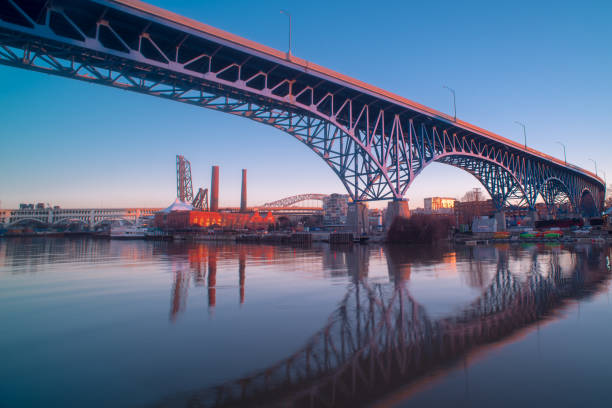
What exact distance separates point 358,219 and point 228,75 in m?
24.2

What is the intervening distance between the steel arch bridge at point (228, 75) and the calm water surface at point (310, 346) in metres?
17.1

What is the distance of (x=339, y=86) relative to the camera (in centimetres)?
3447

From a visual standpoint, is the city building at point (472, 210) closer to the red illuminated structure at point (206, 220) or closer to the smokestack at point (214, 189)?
the red illuminated structure at point (206, 220)

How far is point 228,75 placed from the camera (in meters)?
31.9

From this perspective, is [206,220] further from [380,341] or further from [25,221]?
[25,221]

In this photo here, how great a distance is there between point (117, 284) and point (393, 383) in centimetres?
1306

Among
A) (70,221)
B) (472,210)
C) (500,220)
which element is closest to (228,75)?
(500,220)

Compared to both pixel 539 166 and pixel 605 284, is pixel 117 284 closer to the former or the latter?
pixel 605 284

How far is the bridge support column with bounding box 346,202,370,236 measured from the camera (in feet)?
145

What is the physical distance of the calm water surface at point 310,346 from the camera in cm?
457

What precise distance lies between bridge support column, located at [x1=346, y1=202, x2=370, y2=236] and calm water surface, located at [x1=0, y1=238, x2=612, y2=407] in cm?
3172

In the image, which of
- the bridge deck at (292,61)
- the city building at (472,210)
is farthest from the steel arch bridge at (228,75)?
the city building at (472,210)

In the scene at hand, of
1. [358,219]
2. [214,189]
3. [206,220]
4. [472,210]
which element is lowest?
[358,219]

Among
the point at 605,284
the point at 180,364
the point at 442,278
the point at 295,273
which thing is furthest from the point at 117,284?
the point at 605,284
